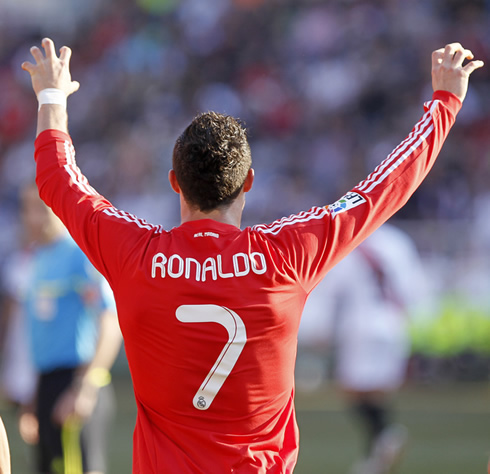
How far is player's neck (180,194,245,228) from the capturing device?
275 centimetres

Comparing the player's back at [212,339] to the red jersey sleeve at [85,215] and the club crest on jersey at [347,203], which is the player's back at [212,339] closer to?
the red jersey sleeve at [85,215]

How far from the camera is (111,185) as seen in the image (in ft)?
50.8

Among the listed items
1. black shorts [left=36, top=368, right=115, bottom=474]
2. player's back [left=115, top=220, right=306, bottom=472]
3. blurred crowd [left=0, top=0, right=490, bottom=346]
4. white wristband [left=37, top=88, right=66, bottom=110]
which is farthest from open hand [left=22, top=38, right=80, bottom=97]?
blurred crowd [left=0, top=0, right=490, bottom=346]

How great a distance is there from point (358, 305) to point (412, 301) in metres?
3.53

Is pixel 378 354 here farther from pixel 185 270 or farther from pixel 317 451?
pixel 185 270

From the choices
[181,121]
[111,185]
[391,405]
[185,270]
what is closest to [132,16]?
[181,121]

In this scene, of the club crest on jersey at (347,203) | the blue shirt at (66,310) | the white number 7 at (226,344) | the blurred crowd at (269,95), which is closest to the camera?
the white number 7 at (226,344)

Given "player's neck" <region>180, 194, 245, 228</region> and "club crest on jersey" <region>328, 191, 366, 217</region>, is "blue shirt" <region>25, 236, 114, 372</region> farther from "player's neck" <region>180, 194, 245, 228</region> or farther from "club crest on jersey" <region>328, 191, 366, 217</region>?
"club crest on jersey" <region>328, 191, 366, 217</region>

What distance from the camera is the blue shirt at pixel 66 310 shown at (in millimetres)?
5391

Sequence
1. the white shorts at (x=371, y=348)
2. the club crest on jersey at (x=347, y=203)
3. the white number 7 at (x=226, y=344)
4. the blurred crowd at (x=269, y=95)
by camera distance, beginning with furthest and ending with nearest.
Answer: the blurred crowd at (x=269, y=95)
the white shorts at (x=371, y=348)
the club crest on jersey at (x=347, y=203)
the white number 7 at (x=226, y=344)

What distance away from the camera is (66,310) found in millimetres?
5430

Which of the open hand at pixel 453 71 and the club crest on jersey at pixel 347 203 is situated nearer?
the club crest on jersey at pixel 347 203

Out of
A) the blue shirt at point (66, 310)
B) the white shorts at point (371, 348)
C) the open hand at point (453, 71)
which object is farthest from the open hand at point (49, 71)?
the white shorts at point (371, 348)

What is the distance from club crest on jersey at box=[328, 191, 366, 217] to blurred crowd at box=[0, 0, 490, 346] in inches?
382
